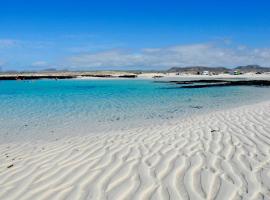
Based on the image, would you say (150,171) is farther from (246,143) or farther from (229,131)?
(229,131)

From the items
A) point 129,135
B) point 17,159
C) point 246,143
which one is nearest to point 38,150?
point 17,159

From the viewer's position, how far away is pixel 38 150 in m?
8.30

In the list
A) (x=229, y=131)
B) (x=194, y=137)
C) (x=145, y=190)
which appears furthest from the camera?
(x=229, y=131)

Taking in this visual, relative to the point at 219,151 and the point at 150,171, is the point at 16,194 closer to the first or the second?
the point at 150,171

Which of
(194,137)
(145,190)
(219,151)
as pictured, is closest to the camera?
(145,190)

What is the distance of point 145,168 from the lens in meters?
5.97

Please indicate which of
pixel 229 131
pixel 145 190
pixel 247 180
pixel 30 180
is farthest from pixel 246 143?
pixel 30 180

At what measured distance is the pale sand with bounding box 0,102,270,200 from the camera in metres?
4.80

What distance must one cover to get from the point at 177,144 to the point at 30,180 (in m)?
3.72

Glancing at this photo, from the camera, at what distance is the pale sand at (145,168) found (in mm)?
4797

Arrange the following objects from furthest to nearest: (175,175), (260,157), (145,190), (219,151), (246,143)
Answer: (246,143)
(219,151)
(260,157)
(175,175)
(145,190)

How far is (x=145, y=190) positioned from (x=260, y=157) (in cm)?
280

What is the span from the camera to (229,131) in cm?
969

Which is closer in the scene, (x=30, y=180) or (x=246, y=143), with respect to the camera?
(x=30, y=180)
